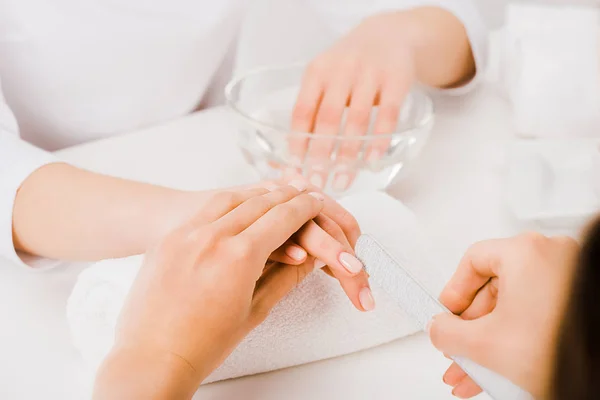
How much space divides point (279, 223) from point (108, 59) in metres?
0.42

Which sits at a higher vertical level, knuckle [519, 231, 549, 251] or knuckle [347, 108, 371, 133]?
knuckle [519, 231, 549, 251]

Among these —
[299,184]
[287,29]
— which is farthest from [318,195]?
[287,29]

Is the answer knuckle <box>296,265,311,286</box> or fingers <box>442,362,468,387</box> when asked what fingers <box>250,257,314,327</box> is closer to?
knuckle <box>296,265,311,286</box>

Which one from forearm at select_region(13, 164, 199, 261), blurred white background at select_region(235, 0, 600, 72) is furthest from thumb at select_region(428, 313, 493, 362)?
blurred white background at select_region(235, 0, 600, 72)

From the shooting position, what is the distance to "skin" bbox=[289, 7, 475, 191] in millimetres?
547

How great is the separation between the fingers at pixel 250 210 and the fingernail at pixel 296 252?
3 centimetres

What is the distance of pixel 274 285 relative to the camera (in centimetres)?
41

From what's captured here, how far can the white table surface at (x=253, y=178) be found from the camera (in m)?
0.41

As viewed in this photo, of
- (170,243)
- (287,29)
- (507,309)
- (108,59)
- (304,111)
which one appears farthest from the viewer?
(287,29)

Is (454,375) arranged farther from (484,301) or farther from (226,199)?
(226,199)

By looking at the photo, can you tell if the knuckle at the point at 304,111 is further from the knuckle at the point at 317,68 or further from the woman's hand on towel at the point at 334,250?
the woman's hand on towel at the point at 334,250

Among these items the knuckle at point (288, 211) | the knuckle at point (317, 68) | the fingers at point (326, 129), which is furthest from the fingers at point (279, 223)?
the knuckle at point (317, 68)

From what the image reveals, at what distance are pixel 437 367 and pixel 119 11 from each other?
0.53 meters

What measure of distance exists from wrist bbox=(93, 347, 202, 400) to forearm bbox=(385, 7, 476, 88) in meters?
0.50
